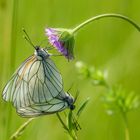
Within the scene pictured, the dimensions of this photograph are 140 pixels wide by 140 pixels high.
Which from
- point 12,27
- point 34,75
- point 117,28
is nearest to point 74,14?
point 117,28

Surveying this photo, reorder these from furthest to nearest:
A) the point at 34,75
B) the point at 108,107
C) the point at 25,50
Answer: the point at 25,50 → the point at 108,107 → the point at 34,75

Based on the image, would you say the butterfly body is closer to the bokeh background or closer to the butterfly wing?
the butterfly wing

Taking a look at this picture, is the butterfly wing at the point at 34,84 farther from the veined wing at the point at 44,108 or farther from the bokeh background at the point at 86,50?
the bokeh background at the point at 86,50

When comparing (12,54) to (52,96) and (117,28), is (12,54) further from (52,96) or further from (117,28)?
(117,28)

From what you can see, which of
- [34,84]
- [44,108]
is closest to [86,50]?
[34,84]

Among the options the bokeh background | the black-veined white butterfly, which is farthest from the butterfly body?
the bokeh background

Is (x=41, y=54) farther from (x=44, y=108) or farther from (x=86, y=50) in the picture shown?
(x=86, y=50)
